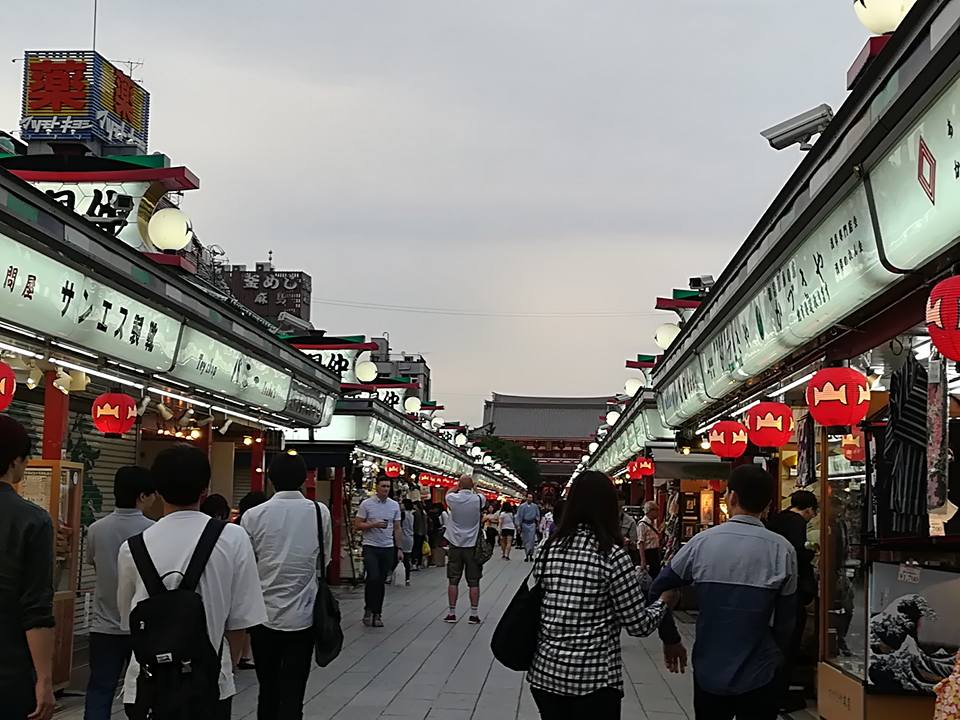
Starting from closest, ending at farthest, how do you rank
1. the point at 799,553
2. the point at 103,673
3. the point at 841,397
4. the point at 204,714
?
1. the point at 204,714
2. the point at 103,673
3. the point at 841,397
4. the point at 799,553

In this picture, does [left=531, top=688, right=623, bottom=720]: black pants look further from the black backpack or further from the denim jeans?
the denim jeans

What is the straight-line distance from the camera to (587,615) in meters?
5.60

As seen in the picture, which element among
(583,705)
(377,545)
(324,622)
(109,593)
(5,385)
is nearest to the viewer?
(583,705)

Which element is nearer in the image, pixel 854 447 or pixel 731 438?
pixel 854 447

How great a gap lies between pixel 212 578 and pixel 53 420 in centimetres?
645

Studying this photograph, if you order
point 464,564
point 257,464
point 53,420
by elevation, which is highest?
point 53,420

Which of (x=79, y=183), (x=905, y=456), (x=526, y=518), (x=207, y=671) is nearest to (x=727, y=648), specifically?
(x=905, y=456)

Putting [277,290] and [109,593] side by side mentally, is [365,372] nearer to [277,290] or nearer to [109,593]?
[109,593]

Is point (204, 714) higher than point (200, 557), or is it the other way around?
point (200, 557)

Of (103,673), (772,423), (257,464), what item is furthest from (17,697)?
(257,464)

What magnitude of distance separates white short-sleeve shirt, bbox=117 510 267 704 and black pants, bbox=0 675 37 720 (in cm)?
38

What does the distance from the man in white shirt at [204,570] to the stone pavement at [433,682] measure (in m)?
4.54

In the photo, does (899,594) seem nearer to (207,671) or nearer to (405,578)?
(207,671)

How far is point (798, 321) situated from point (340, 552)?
655 inches
